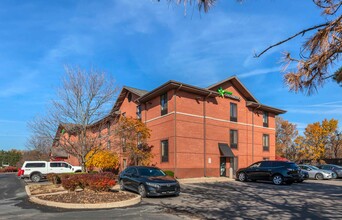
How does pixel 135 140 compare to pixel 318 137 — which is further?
pixel 318 137

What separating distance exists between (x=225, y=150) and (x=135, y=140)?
8827 millimetres

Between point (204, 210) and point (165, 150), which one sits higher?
point (165, 150)

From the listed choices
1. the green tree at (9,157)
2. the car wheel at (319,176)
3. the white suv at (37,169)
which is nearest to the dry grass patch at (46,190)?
the white suv at (37,169)

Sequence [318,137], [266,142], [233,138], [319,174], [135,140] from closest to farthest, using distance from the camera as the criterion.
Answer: [135,140], [319,174], [233,138], [266,142], [318,137]

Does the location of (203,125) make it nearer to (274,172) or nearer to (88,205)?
(274,172)

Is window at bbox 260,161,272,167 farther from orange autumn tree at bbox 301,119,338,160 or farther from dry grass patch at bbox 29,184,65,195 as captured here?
orange autumn tree at bbox 301,119,338,160

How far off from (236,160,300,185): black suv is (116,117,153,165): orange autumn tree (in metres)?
10.4

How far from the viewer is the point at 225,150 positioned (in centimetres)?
3294

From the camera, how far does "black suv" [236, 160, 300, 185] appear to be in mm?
23842

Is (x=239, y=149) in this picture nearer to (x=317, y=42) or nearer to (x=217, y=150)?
(x=217, y=150)

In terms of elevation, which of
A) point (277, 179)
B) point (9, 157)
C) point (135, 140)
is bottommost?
point (9, 157)

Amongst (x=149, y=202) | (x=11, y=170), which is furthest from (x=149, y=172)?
(x=11, y=170)

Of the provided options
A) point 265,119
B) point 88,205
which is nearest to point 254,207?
point 88,205

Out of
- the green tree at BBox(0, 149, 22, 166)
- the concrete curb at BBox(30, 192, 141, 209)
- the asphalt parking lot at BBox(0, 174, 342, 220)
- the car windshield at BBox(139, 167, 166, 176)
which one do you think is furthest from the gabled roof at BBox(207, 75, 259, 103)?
the green tree at BBox(0, 149, 22, 166)
